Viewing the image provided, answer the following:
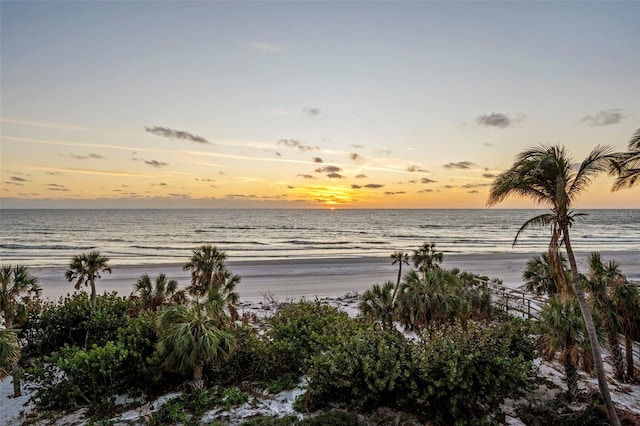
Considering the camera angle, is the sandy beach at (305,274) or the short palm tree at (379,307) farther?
the sandy beach at (305,274)

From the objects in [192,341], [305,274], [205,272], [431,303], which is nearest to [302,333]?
[192,341]

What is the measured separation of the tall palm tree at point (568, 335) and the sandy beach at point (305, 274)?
56.1 ft

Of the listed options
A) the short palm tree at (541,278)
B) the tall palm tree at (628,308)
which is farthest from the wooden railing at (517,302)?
the tall palm tree at (628,308)

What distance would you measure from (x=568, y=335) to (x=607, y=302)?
9.36 feet

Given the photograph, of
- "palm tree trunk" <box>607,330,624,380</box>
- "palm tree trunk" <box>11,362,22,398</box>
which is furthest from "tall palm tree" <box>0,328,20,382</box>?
"palm tree trunk" <box>607,330,624,380</box>

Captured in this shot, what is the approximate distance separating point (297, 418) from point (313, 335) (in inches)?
114

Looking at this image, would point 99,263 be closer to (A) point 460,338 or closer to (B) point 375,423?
(B) point 375,423

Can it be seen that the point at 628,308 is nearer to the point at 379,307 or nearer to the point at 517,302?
the point at 517,302

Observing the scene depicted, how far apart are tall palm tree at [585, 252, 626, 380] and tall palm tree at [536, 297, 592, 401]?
1.80m

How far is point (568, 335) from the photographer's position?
1088cm

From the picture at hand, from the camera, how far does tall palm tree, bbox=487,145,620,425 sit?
32.3 feet

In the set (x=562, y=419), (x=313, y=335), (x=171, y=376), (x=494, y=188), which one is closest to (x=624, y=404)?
(x=562, y=419)

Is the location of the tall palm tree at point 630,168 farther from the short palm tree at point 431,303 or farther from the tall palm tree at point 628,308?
the short palm tree at point 431,303

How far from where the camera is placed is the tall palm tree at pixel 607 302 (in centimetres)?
1221
